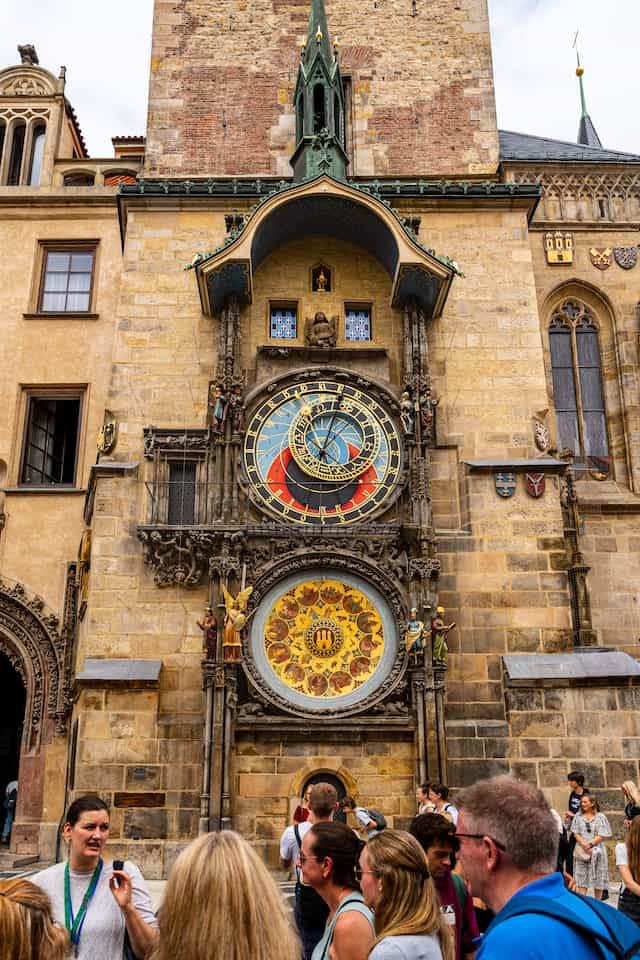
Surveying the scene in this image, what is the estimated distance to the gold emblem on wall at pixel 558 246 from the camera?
17.7 meters

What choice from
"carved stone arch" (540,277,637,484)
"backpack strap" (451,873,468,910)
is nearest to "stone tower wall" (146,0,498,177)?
"carved stone arch" (540,277,637,484)

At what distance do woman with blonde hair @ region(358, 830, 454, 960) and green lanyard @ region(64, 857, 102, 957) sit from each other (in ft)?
3.73

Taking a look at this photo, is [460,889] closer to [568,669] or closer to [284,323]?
[568,669]

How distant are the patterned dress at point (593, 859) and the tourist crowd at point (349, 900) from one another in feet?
12.5

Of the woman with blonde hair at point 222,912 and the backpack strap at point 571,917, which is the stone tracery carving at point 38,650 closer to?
the woman with blonde hair at point 222,912

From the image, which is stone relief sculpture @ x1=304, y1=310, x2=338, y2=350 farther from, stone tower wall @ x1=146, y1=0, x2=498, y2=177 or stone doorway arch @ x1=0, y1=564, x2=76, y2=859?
stone doorway arch @ x1=0, y1=564, x2=76, y2=859

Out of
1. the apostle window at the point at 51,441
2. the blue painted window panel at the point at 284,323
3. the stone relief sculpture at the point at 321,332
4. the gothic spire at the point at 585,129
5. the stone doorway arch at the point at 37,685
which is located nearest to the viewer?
the stone relief sculpture at the point at 321,332

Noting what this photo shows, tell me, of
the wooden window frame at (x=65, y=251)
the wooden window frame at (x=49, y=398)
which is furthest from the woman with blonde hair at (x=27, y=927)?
the wooden window frame at (x=65, y=251)

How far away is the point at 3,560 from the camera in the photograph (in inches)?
647

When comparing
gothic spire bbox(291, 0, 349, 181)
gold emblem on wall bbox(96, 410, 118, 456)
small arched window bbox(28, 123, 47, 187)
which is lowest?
gold emblem on wall bbox(96, 410, 118, 456)

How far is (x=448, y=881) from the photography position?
14.8 ft

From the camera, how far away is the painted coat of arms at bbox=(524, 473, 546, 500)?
44.8ft

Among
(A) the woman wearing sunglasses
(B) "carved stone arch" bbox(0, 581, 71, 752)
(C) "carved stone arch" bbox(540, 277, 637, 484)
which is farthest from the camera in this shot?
(C) "carved stone arch" bbox(540, 277, 637, 484)

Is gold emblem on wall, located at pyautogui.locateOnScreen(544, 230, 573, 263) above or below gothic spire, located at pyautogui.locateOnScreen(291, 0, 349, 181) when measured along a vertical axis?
below
